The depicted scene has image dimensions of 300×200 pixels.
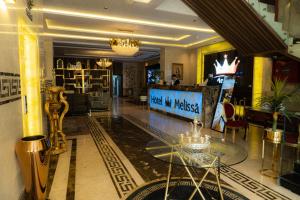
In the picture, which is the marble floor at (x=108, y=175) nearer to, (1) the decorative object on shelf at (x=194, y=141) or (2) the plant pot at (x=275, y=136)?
(2) the plant pot at (x=275, y=136)

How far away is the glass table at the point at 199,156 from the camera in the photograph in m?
1.98

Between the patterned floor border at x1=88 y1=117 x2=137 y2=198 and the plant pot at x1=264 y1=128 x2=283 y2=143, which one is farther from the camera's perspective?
the plant pot at x1=264 y1=128 x2=283 y2=143

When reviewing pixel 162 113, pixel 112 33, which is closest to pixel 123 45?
pixel 112 33

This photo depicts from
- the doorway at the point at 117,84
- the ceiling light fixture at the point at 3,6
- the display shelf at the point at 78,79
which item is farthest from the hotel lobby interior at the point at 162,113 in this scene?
the doorway at the point at 117,84

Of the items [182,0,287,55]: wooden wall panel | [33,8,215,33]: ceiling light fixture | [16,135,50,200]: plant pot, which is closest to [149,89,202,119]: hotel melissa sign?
[182,0,287,55]: wooden wall panel

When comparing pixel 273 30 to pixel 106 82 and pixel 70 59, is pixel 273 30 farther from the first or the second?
pixel 70 59

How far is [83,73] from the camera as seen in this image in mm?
12203

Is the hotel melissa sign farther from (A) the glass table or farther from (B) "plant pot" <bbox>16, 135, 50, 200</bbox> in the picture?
(B) "plant pot" <bbox>16, 135, 50, 200</bbox>

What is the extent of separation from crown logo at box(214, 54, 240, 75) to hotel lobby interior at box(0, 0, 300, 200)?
0.14ft

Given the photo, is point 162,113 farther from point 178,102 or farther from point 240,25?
point 240,25

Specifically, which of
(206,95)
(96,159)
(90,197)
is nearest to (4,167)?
(90,197)

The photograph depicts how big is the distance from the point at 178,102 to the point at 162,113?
1.38 metres

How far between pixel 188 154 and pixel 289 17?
375cm

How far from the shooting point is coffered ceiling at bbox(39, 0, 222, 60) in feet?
15.7
